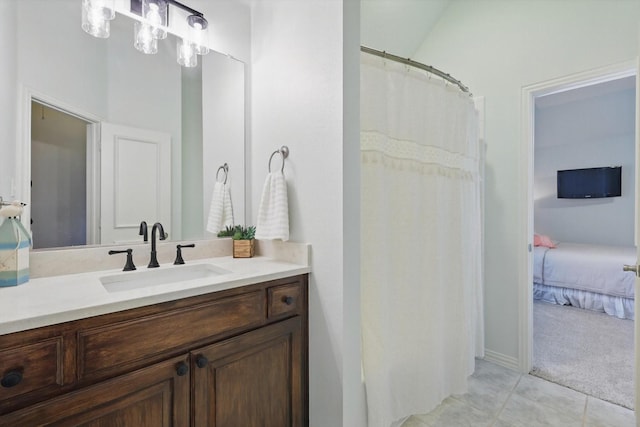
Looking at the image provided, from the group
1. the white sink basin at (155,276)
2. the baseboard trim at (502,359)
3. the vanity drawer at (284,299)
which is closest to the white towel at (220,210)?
the white sink basin at (155,276)

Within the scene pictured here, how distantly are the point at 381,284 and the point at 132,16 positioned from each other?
176 cm

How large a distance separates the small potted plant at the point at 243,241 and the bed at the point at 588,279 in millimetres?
3999

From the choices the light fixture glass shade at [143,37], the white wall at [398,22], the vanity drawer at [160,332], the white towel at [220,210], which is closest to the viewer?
the vanity drawer at [160,332]

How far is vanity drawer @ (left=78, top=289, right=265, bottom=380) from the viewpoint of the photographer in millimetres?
868

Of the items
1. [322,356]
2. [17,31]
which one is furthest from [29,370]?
[17,31]

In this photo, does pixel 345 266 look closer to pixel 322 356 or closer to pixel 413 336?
pixel 322 356

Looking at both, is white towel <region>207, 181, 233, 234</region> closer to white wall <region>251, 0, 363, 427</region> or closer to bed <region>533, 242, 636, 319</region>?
white wall <region>251, 0, 363, 427</region>

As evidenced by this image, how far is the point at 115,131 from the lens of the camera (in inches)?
55.8

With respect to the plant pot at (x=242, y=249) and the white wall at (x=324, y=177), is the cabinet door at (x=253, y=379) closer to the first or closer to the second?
the white wall at (x=324, y=177)

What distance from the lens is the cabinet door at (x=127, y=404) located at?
2.63 ft

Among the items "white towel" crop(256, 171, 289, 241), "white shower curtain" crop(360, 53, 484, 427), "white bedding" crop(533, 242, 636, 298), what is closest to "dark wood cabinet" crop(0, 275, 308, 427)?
"white towel" crop(256, 171, 289, 241)

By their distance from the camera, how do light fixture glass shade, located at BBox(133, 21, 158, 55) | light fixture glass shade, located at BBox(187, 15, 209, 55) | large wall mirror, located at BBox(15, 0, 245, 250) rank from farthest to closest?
1. light fixture glass shade, located at BBox(187, 15, 209, 55)
2. light fixture glass shade, located at BBox(133, 21, 158, 55)
3. large wall mirror, located at BBox(15, 0, 245, 250)

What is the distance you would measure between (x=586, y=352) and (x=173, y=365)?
3206 millimetres

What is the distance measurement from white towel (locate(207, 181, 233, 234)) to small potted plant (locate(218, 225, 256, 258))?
0.05 m
